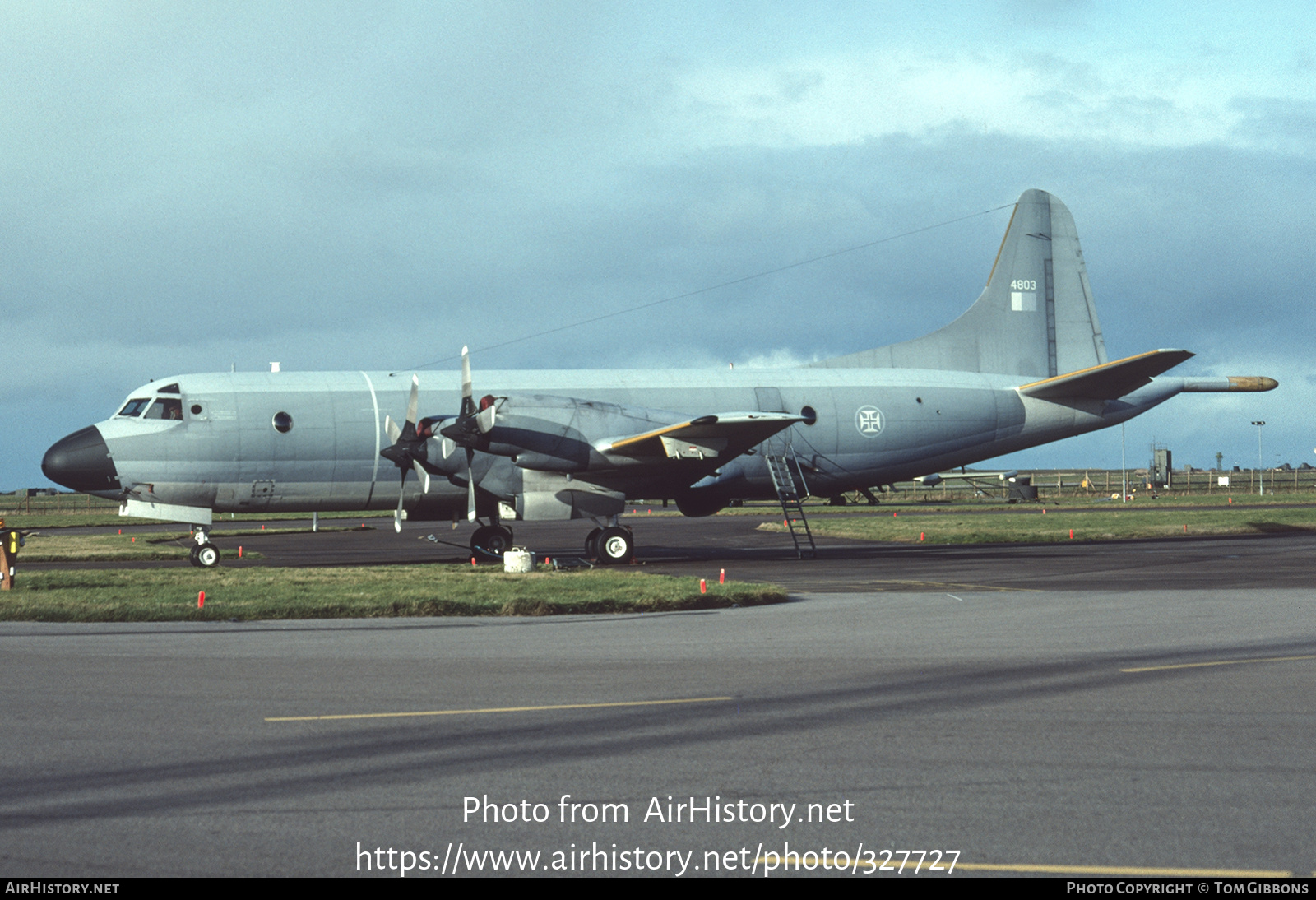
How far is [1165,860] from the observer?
5371 mm

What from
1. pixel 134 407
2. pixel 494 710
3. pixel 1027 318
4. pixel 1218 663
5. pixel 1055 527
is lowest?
pixel 1055 527

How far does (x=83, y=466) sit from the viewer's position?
27.7 metres

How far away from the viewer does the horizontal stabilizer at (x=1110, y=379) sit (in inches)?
1172

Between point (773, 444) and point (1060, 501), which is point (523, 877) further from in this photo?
point (1060, 501)

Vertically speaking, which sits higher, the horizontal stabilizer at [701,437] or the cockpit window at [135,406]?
the cockpit window at [135,406]

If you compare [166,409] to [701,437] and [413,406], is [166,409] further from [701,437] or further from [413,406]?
[701,437]

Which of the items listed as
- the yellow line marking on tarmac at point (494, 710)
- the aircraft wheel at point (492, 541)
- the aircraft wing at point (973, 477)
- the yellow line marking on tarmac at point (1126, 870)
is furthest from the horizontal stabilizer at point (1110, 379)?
the aircraft wing at point (973, 477)

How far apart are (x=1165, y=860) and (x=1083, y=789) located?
1270 mm

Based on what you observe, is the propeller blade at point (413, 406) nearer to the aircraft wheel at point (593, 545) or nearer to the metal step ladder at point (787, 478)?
the aircraft wheel at point (593, 545)

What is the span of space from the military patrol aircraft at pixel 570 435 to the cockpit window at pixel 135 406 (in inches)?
1.9

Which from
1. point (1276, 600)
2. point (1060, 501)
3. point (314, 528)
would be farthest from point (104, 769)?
point (1060, 501)

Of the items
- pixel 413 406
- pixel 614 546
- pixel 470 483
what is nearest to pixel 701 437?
pixel 614 546

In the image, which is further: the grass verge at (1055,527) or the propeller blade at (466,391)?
the grass verge at (1055,527)

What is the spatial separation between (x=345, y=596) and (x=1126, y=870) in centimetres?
1548
